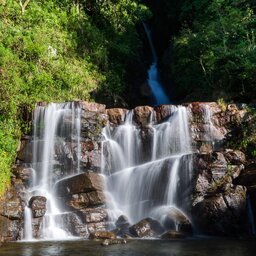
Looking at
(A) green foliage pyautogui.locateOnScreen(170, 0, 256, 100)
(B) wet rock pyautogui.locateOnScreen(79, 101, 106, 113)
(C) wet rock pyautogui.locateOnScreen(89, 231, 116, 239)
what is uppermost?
(A) green foliage pyautogui.locateOnScreen(170, 0, 256, 100)

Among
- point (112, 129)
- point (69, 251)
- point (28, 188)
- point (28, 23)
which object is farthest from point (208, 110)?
point (28, 23)

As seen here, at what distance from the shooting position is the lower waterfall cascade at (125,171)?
14.4 m

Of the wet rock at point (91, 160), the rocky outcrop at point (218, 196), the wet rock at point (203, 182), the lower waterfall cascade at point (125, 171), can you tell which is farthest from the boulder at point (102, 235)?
the wet rock at point (91, 160)

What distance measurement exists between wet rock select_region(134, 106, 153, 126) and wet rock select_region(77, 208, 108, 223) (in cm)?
561

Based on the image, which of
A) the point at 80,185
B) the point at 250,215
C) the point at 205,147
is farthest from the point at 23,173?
the point at 250,215

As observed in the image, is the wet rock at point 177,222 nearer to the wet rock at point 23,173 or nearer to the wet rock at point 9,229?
the wet rock at point 9,229

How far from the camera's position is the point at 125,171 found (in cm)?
1745

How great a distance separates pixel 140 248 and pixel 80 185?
15.6 ft

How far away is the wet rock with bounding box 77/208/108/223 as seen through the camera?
1480cm

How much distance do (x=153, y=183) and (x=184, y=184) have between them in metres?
1.25

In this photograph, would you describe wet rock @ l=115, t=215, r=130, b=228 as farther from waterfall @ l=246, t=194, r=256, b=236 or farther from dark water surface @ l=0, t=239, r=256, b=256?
waterfall @ l=246, t=194, r=256, b=236

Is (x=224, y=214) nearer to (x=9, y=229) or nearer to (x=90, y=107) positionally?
(x=9, y=229)

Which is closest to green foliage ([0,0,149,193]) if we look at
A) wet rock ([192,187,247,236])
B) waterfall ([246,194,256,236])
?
wet rock ([192,187,247,236])

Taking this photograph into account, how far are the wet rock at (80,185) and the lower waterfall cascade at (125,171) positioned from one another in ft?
0.13
